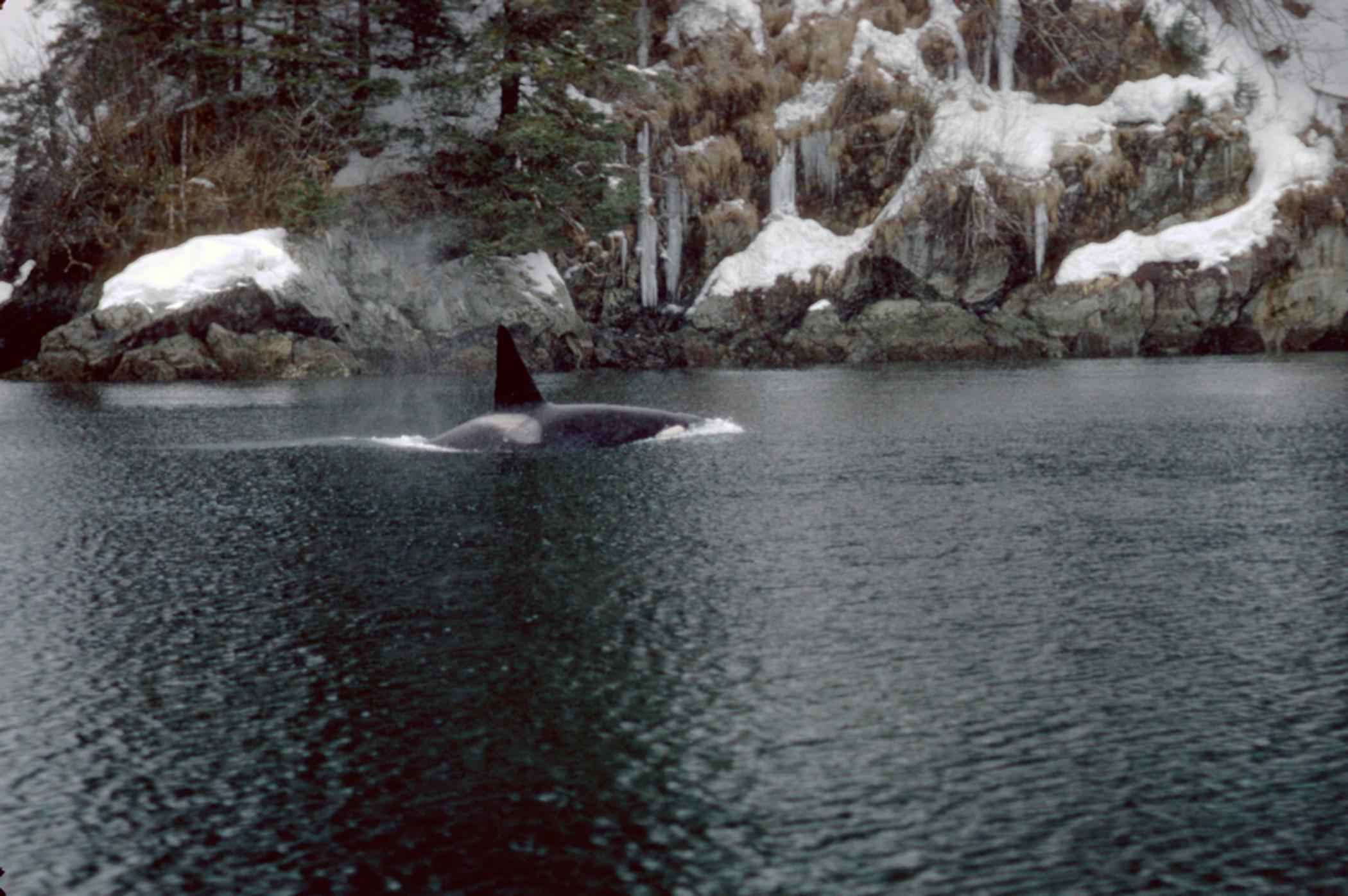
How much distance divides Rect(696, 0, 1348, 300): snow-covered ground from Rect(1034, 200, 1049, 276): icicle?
76 cm

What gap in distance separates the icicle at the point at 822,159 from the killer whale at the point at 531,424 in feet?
111

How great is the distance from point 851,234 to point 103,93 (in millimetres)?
25143

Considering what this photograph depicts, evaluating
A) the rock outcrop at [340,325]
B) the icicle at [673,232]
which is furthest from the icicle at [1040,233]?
the rock outcrop at [340,325]

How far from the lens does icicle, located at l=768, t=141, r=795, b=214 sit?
1966 inches

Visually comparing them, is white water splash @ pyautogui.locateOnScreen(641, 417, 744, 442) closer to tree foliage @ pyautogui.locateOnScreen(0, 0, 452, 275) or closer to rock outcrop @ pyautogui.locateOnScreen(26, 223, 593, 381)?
rock outcrop @ pyautogui.locateOnScreen(26, 223, 593, 381)

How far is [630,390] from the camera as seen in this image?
94.8 ft

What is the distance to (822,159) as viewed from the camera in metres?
50.1

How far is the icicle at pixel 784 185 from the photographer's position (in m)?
49.9

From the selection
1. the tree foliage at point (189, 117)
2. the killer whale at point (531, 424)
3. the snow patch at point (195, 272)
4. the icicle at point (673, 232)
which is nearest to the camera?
the killer whale at point (531, 424)

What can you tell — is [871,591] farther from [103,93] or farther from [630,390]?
[103,93]

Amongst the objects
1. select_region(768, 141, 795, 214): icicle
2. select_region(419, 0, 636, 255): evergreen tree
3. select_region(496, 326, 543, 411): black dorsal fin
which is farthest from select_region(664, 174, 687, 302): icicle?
select_region(496, 326, 543, 411): black dorsal fin

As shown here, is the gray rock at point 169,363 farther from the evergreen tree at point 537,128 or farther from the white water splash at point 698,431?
the white water splash at point 698,431

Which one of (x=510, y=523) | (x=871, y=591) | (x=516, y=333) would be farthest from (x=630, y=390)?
(x=871, y=591)

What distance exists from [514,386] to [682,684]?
38.8 ft
